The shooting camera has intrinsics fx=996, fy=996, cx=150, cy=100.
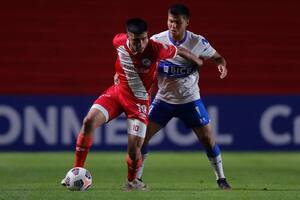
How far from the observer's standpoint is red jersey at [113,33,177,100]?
10391mm

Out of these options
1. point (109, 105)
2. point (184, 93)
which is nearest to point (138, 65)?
point (109, 105)

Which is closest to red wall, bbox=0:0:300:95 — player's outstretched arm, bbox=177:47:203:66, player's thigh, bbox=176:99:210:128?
player's thigh, bbox=176:99:210:128

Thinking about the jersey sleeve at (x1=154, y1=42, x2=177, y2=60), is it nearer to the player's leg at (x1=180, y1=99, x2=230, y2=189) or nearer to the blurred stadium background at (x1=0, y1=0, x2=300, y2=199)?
the player's leg at (x1=180, y1=99, x2=230, y2=189)

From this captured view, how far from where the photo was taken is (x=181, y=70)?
11.1 m

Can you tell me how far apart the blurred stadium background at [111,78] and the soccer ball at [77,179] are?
5.01 meters

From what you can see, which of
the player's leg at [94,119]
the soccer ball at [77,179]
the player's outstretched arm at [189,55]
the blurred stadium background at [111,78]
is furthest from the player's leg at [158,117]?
the blurred stadium background at [111,78]

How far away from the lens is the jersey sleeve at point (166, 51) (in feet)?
33.9

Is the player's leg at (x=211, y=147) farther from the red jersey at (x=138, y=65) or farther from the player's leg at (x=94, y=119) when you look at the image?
the player's leg at (x=94, y=119)

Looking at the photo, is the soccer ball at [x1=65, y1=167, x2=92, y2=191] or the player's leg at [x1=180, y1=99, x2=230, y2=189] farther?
the player's leg at [x1=180, y1=99, x2=230, y2=189]

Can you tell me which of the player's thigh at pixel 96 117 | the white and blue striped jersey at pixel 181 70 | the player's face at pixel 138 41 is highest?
the player's face at pixel 138 41

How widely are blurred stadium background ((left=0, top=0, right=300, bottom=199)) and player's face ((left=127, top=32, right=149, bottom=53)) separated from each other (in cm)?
502

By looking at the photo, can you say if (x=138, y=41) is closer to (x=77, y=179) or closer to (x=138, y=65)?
(x=138, y=65)

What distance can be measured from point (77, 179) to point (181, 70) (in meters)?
1.89

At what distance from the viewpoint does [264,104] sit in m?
17.1
